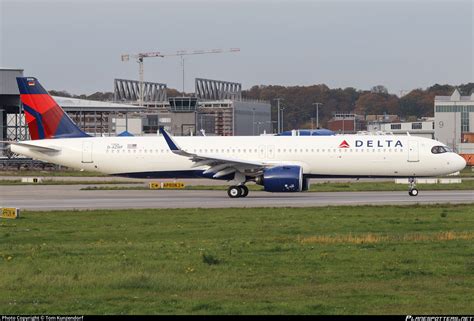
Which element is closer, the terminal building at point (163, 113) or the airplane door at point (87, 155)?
the airplane door at point (87, 155)

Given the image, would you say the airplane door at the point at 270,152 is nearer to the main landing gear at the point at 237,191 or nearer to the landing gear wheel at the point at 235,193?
the main landing gear at the point at 237,191

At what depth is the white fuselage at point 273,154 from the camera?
4603cm

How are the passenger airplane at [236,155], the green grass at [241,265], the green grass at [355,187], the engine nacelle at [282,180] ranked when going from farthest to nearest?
the green grass at [355,187] → the passenger airplane at [236,155] → the engine nacelle at [282,180] → the green grass at [241,265]

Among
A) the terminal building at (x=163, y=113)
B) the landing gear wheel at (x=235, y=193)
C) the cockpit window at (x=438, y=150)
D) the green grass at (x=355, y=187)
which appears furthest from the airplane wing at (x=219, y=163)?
the terminal building at (x=163, y=113)

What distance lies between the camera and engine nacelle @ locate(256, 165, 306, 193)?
43312 mm

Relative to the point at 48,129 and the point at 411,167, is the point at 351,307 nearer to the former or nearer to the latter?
the point at 411,167

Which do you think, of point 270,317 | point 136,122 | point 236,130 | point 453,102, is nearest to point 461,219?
point 270,317

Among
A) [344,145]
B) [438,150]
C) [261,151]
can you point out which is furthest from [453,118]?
[261,151]

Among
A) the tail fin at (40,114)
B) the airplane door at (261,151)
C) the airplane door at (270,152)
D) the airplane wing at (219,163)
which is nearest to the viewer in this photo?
the airplane wing at (219,163)

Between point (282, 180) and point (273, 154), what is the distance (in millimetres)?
3858

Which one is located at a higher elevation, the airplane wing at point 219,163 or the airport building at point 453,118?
the airport building at point 453,118

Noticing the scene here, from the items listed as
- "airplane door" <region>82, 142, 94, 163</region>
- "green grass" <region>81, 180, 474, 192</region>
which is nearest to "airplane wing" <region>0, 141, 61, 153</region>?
"airplane door" <region>82, 142, 94, 163</region>

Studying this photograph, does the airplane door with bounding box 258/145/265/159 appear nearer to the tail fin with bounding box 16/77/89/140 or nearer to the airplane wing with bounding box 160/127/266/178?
the airplane wing with bounding box 160/127/266/178

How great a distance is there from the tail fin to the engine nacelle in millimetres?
12430
